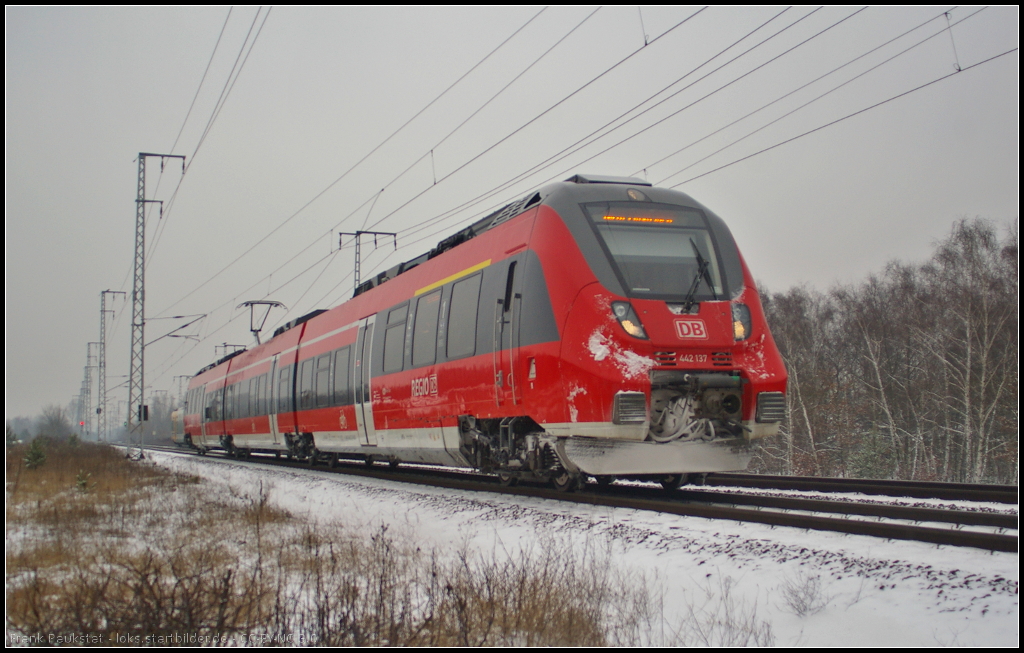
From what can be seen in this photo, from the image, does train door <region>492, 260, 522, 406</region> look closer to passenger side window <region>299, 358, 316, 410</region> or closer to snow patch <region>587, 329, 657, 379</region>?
snow patch <region>587, 329, 657, 379</region>

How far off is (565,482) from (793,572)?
5.08 meters

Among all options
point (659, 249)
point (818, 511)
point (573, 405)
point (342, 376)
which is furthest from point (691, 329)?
point (342, 376)

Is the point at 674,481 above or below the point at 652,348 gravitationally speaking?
below

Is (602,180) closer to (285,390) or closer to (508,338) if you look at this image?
(508,338)


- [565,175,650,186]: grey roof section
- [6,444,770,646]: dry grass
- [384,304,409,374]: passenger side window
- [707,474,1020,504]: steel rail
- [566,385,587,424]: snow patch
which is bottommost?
[6,444,770,646]: dry grass

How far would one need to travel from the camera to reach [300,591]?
4715mm

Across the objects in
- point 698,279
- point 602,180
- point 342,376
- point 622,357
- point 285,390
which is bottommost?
point 622,357

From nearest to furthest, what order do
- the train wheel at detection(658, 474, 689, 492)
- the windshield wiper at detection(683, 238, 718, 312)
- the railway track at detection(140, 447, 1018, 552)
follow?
the railway track at detection(140, 447, 1018, 552) < the windshield wiper at detection(683, 238, 718, 312) < the train wheel at detection(658, 474, 689, 492)

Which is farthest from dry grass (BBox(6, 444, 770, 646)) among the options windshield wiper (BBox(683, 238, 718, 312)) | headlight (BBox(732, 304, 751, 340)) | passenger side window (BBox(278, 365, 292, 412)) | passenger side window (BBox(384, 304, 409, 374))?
passenger side window (BBox(278, 365, 292, 412))

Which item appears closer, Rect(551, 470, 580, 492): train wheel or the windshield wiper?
the windshield wiper

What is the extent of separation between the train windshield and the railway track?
7.46ft

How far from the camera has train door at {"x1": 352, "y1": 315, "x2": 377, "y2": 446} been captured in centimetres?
1429

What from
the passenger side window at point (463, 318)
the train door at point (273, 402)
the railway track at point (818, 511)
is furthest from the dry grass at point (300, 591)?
the train door at point (273, 402)

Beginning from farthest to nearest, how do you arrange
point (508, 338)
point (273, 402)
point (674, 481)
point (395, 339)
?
point (273, 402)
point (395, 339)
point (674, 481)
point (508, 338)
